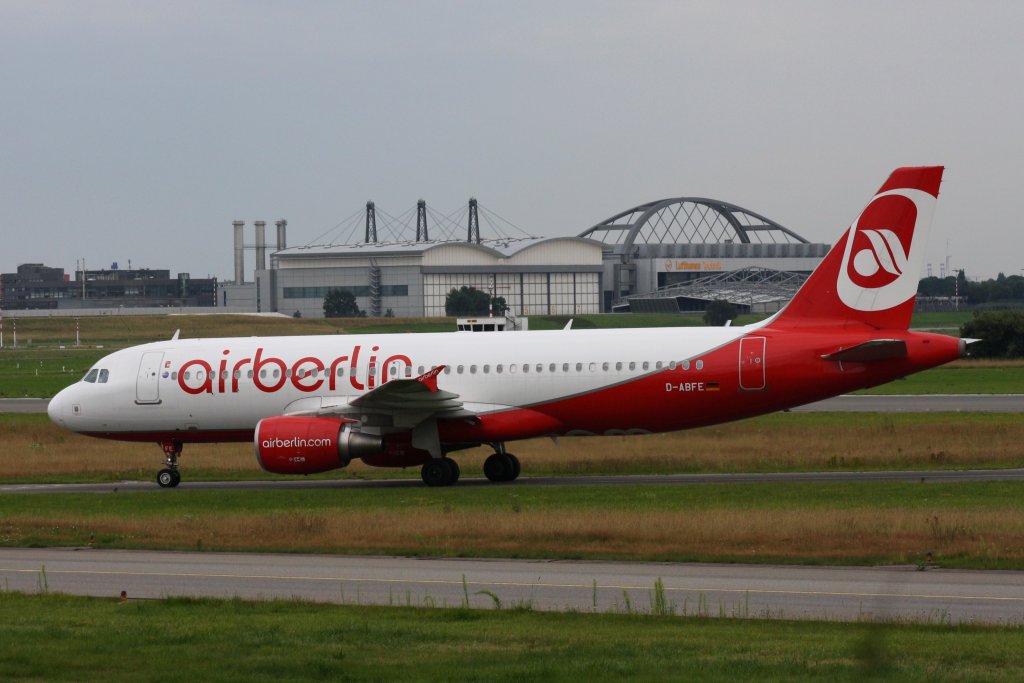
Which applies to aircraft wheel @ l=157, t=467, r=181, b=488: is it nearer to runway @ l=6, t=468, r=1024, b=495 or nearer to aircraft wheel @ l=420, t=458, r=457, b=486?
runway @ l=6, t=468, r=1024, b=495

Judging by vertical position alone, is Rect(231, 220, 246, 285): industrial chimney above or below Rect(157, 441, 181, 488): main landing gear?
above

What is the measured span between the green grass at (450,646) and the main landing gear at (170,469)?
58.4ft

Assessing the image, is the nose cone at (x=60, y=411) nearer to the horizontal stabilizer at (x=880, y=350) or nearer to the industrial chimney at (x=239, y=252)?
the horizontal stabilizer at (x=880, y=350)

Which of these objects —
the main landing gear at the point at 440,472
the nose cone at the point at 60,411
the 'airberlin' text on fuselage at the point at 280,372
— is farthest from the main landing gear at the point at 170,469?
the main landing gear at the point at 440,472

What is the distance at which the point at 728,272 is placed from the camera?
18688 centimetres

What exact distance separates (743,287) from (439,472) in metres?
139

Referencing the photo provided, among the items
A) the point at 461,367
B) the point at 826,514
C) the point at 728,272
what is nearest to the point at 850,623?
the point at 826,514

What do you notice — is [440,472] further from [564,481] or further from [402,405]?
[564,481]

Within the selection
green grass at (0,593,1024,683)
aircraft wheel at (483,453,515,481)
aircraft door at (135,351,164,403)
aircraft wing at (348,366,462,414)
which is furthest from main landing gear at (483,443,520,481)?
green grass at (0,593,1024,683)

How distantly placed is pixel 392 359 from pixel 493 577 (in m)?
15.2

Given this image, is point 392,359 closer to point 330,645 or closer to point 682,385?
point 682,385

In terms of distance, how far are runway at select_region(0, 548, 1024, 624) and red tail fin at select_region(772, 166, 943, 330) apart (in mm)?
12644

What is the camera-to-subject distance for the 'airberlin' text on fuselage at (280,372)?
3344 cm

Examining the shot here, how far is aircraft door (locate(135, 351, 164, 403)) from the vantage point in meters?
35.0
